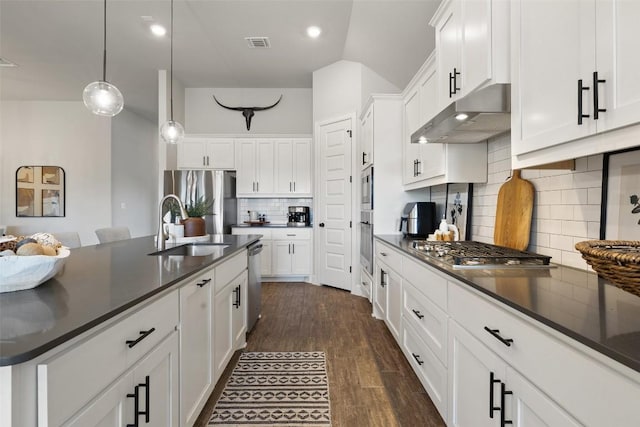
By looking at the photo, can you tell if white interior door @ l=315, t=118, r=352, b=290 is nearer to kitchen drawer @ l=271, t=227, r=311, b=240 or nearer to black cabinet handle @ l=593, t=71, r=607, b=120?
kitchen drawer @ l=271, t=227, r=311, b=240

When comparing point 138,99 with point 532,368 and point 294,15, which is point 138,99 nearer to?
point 294,15

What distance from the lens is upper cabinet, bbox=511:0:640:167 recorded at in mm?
943

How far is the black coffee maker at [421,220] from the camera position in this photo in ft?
A: 10.2

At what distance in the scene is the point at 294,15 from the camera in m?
3.76

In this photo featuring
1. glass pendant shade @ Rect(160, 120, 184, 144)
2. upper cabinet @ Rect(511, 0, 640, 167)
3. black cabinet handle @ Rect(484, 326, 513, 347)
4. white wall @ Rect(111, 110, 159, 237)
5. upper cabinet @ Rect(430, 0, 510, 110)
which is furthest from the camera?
white wall @ Rect(111, 110, 159, 237)

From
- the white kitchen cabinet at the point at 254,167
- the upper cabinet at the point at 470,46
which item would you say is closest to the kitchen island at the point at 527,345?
the upper cabinet at the point at 470,46

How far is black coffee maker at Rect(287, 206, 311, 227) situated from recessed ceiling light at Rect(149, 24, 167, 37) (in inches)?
118

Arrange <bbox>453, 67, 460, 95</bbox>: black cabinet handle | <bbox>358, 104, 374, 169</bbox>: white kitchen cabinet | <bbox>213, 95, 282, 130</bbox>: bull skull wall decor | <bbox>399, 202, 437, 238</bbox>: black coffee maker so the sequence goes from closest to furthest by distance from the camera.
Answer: <bbox>453, 67, 460, 95</bbox>: black cabinet handle → <bbox>399, 202, 437, 238</bbox>: black coffee maker → <bbox>358, 104, 374, 169</bbox>: white kitchen cabinet → <bbox>213, 95, 282, 130</bbox>: bull skull wall decor

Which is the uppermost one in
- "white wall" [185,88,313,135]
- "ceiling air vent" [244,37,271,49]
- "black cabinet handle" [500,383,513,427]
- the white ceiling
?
"ceiling air vent" [244,37,271,49]

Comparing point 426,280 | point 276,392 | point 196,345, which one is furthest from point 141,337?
point 426,280

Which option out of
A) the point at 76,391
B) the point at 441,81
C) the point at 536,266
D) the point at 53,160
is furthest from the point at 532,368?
the point at 53,160

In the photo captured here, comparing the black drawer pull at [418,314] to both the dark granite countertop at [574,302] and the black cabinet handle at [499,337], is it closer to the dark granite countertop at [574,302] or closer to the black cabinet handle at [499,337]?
Result: the dark granite countertop at [574,302]

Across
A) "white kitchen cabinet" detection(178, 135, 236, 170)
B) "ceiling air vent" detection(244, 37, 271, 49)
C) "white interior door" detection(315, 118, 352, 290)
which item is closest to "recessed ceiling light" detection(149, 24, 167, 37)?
"ceiling air vent" detection(244, 37, 271, 49)

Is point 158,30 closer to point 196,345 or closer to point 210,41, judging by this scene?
point 210,41
